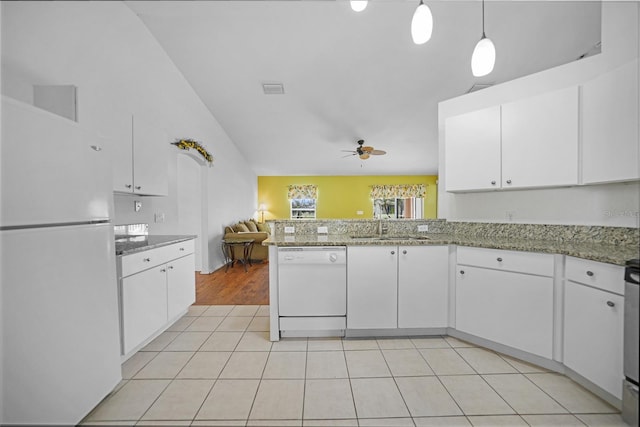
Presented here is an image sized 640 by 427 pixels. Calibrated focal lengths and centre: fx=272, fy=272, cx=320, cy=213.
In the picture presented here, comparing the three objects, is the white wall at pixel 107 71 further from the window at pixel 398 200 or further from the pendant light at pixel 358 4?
the window at pixel 398 200

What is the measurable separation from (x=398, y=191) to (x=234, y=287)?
6479mm

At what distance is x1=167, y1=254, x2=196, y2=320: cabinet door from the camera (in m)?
2.28

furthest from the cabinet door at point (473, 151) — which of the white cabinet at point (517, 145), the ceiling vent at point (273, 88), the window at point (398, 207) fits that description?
the window at point (398, 207)

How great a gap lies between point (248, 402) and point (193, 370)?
54 centimetres

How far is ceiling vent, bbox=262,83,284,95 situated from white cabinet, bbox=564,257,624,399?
3.82 metres

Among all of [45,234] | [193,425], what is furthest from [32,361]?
[193,425]

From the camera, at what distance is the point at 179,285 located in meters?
2.44

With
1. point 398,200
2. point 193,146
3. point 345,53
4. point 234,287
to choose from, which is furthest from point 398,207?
point 193,146

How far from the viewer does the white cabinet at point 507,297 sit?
172cm

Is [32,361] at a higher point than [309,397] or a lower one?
higher

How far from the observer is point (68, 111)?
5.18 feet

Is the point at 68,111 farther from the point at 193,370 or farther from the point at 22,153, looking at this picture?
the point at 193,370

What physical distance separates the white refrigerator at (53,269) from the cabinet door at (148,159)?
0.93m

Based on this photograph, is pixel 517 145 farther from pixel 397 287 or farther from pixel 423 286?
pixel 397 287
